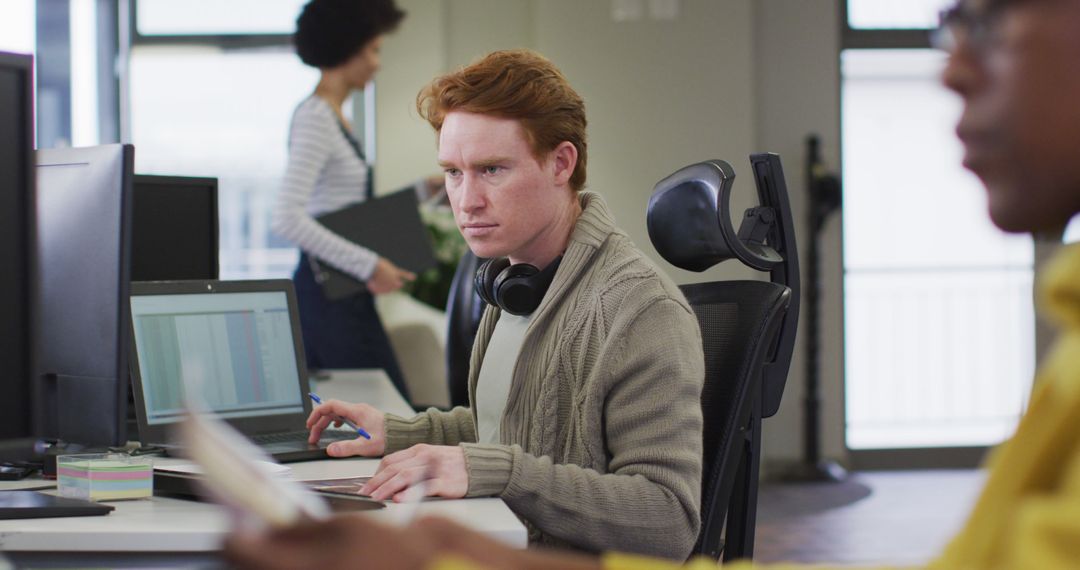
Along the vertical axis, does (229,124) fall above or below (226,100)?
below

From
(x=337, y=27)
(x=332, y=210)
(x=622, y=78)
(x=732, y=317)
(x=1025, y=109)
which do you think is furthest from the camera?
(x=622, y=78)

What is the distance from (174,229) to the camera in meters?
2.25

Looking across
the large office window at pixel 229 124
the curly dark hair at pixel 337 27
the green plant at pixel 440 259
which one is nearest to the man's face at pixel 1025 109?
the curly dark hair at pixel 337 27

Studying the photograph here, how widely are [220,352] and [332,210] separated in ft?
4.90

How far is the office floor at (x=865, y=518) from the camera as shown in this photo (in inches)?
157

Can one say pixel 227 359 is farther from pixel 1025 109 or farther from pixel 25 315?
pixel 1025 109

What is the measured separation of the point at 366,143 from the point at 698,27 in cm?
158

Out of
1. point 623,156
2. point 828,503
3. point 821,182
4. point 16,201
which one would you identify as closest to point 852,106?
point 821,182

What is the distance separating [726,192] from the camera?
1.64 m

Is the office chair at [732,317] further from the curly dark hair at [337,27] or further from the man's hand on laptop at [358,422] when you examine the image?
the curly dark hair at [337,27]

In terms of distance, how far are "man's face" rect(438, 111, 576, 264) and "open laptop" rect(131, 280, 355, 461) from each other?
40 cm

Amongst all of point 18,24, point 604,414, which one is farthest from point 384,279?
point 18,24

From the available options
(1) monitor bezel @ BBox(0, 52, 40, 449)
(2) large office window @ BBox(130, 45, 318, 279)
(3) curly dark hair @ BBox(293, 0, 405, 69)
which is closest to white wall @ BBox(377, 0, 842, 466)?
(2) large office window @ BBox(130, 45, 318, 279)

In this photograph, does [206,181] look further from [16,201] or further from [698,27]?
[698,27]
